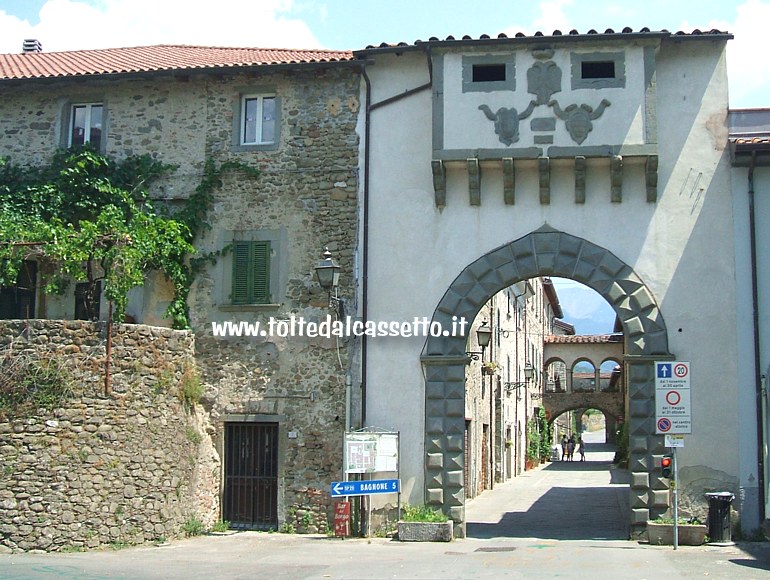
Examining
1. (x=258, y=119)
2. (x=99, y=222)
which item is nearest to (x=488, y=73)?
(x=258, y=119)

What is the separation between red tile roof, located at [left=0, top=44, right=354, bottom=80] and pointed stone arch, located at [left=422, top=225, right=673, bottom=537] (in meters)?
5.00

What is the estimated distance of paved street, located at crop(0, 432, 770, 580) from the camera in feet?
42.0

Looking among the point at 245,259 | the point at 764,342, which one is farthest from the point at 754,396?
the point at 245,259

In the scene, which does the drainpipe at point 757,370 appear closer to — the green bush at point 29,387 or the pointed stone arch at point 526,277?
the pointed stone arch at point 526,277

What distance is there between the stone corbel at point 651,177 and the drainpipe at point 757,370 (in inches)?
64.1

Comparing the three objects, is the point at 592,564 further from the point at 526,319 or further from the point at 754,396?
the point at 526,319

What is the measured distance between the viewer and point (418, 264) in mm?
17609

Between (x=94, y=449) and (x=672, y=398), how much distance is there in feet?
→ 31.5

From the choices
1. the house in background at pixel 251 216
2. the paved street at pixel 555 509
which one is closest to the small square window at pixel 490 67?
the house in background at pixel 251 216

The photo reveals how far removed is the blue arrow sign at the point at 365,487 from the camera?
1612 centimetres

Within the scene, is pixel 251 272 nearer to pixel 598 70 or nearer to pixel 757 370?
pixel 598 70

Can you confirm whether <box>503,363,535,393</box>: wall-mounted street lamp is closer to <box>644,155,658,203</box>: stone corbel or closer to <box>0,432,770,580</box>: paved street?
<box>0,432,770,580</box>: paved street

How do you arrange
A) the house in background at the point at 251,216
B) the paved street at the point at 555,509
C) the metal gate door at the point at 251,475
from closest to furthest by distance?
the house in background at the point at 251,216 → the metal gate door at the point at 251,475 → the paved street at the point at 555,509

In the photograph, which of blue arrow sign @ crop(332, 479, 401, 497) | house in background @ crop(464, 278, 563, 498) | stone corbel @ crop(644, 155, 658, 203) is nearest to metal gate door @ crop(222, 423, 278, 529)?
blue arrow sign @ crop(332, 479, 401, 497)
